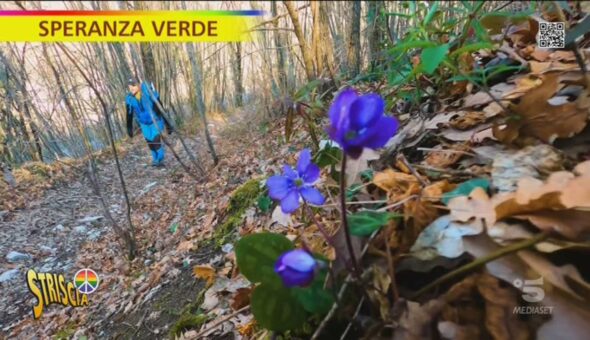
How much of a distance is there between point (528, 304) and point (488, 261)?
4 centimetres

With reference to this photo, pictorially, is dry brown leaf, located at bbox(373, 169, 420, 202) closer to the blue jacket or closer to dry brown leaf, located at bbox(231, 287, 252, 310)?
dry brown leaf, located at bbox(231, 287, 252, 310)

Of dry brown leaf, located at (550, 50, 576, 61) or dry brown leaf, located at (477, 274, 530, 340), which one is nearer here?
dry brown leaf, located at (477, 274, 530, 340)

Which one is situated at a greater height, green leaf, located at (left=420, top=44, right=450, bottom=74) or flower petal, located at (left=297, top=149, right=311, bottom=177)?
green leaf, located at (left=420, top=44, right=450, bottom=74)

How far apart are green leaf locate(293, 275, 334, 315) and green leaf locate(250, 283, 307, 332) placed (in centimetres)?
2

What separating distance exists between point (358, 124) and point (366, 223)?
0.08 m

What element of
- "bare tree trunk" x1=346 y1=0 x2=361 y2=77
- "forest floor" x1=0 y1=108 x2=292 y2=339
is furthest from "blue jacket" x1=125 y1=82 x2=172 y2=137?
"bare tree trunk" x1=346 y1=0 x2=361 y2=77

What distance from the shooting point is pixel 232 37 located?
158 cm

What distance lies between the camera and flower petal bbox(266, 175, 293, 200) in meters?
0.34

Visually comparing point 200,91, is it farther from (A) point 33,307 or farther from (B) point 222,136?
(A) point 33,307

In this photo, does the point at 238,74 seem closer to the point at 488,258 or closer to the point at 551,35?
the point at 551,35

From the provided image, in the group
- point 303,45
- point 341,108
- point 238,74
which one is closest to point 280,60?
point 303,45

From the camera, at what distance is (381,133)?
23 cm

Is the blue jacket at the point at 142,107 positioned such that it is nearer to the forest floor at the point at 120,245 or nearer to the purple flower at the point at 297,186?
the forest floor at the point at 120,245

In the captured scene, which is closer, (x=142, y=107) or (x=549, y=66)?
(x=549, y=66)
